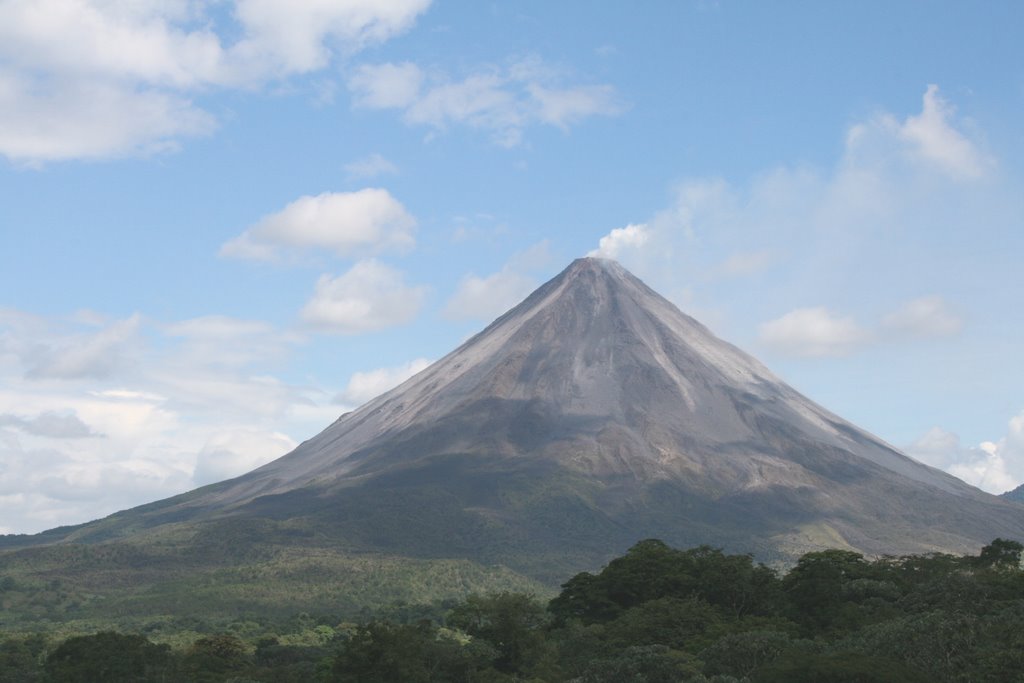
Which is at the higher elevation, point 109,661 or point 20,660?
point 20,660

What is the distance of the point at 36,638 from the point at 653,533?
122m

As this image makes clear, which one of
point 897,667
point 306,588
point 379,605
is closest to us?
point 897,667

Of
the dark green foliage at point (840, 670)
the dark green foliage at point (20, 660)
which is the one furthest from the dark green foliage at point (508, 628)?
the dark green foliage at point (20, 660)

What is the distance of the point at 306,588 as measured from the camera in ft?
474

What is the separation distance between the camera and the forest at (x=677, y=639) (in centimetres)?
4716

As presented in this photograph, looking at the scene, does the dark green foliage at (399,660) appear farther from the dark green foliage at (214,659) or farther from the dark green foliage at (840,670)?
the dark green foliage at (840,670)

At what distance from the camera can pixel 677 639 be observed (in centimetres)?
6569

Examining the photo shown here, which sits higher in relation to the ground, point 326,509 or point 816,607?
point 326,509

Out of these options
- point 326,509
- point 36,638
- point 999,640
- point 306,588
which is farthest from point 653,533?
point 999,640

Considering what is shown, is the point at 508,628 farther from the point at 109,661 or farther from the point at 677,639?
the point at 109,661

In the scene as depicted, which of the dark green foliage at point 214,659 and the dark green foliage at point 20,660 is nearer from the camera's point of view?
the dark green foliage at point 214,659

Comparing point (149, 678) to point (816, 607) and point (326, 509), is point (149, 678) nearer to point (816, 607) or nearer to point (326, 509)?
point (816, 607)

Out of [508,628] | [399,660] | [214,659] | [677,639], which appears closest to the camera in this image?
[399,660]

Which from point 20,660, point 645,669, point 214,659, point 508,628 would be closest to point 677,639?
point 508,628
